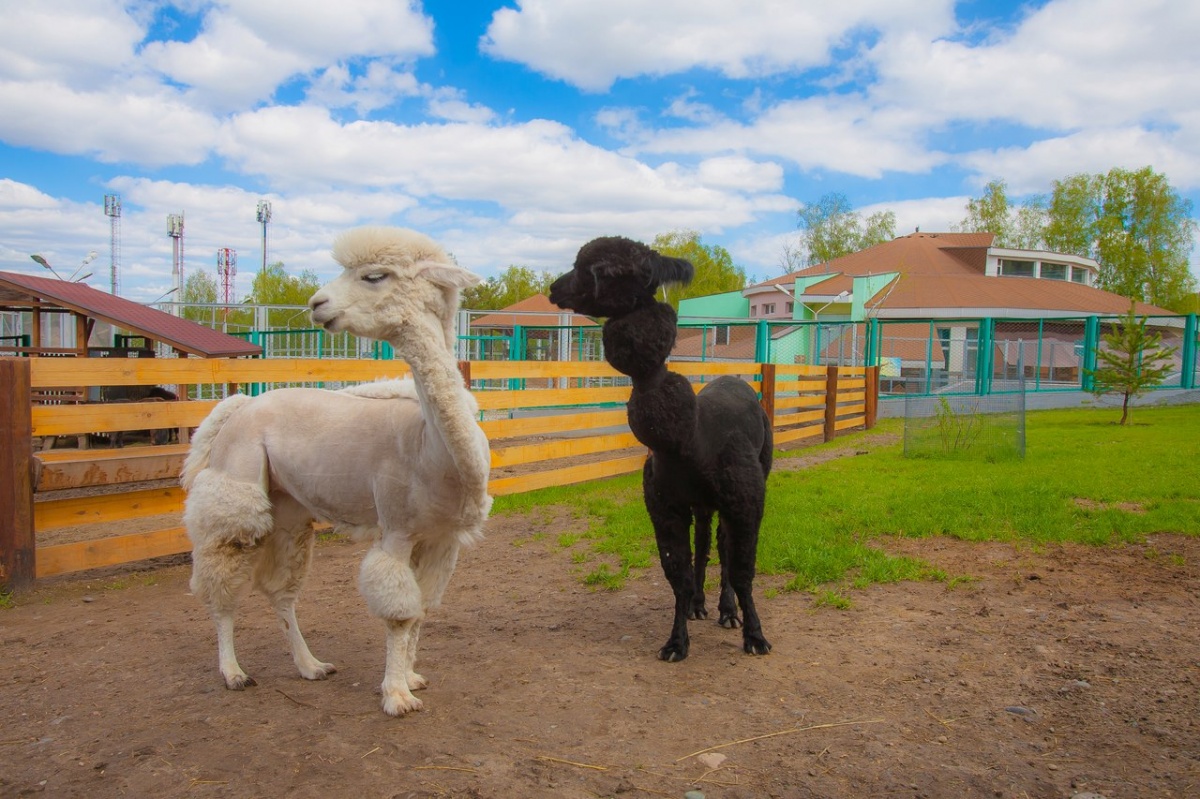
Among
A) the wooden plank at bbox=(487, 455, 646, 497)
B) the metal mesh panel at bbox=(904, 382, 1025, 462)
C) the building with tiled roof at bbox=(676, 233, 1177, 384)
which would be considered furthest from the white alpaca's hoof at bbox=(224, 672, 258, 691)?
the building with tiled roof at bbox=(676, 233, 1177, 384)

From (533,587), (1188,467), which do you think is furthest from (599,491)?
(1188,467)

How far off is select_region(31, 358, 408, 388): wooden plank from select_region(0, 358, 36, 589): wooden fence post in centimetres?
17

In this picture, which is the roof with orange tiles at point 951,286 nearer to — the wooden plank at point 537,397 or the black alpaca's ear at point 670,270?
the wooden plank at point 537,397

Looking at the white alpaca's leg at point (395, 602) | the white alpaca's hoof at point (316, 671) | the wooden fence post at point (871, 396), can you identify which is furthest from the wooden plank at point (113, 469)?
the wooden fence post at point (871, 396)

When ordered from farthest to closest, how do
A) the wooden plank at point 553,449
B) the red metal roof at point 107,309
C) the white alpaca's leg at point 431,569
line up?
1. the red metal roof at point 107,309
2. the wooden plank at point 553,449
3. the white alpaca's leg at point 431,569

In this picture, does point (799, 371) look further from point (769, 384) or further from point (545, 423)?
point (545, 423)

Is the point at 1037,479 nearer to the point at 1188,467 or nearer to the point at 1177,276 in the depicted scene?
the point at 1188,467

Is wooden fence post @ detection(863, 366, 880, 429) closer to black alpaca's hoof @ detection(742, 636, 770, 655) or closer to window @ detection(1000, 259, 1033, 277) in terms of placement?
black alpaca's hoof @ detection(742, 636, 770, 655)

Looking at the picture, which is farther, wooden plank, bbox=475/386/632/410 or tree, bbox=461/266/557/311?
tree, bbox=461/266/557/311

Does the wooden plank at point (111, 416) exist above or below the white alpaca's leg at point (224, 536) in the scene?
above

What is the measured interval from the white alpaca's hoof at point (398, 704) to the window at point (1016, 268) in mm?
46656

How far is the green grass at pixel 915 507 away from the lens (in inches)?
230

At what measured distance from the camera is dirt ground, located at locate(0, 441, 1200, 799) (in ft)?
9.48

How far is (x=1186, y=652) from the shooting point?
3.97 meters
